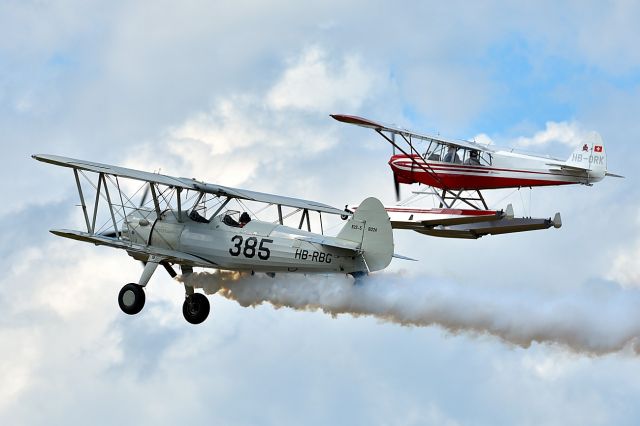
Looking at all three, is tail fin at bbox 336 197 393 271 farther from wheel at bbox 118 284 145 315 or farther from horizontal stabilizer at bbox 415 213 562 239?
horizontal stabilizer at bbox 415 213 562 239

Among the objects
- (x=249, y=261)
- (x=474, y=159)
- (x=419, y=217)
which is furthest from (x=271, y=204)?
(x=474, y=159)

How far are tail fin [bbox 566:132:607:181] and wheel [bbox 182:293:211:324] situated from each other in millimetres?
10788

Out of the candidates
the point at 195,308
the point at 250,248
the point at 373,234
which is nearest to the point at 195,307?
the point at 195,308

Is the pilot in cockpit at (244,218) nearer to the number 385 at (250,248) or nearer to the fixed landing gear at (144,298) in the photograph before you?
the number 385 at (250,248)

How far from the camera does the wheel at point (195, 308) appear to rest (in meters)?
28.4

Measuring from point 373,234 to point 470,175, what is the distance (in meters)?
10.8

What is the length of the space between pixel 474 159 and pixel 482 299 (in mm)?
9195

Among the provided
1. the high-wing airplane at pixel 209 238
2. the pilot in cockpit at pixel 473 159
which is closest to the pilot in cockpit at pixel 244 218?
the high-wing airplane at pixel 209 238

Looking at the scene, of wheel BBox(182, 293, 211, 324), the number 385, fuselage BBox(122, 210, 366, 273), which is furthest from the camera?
wheel BBox(182, 293, 211, 324)

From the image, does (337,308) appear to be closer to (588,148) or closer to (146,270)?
(146,270)

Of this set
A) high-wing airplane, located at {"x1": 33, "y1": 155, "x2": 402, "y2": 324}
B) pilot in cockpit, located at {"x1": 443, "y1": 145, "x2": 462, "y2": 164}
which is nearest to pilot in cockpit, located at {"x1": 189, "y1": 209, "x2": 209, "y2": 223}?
high-wing airplane, located at {"x1": 33, "y1": 155, "x2": 402, "y2": 324}

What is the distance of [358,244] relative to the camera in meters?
26.1

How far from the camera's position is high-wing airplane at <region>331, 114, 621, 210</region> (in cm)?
3534

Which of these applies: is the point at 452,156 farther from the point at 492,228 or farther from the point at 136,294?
the point at 136,294
